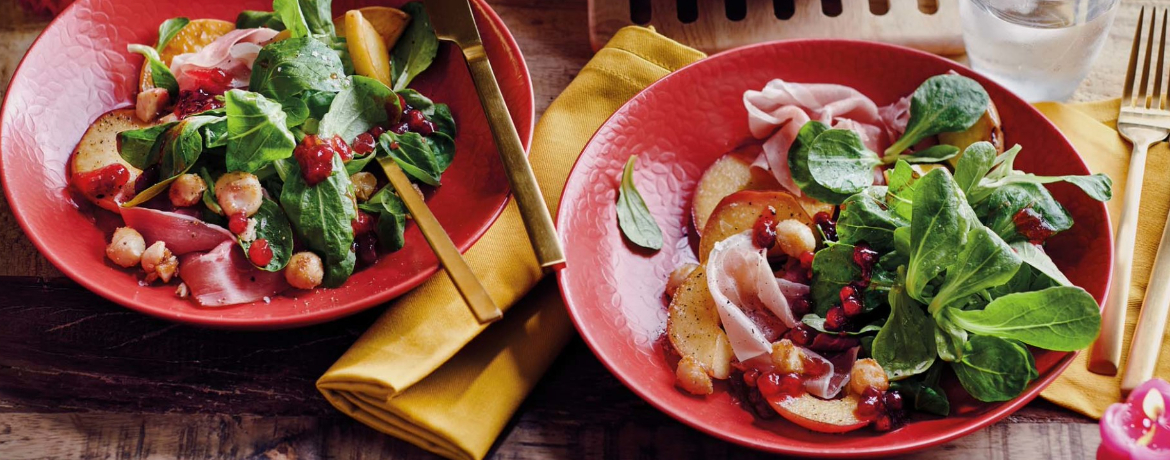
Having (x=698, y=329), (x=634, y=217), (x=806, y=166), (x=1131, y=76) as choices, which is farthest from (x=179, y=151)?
(x=1131, y=76)

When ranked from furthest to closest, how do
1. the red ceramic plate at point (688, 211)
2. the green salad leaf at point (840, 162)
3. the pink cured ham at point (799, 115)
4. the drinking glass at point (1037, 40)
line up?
1. the drinking glass at point (1037, 40)
2. the pink cured ham at point (799, 115)
3. the green salad leaf at point (840, 162)
4. the red ceramic plate at point (688, 211)

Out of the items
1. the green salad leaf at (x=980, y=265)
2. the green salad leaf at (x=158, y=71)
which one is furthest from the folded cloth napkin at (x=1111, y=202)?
the green salad leaf at (x=158, y=71)

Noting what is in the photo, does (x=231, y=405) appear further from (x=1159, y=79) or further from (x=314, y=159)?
(x=1159, y=79)

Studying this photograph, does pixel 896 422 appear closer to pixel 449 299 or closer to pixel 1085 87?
pixel 449 299

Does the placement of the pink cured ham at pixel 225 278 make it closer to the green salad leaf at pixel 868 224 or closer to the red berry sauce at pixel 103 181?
the red berry sauce at pixel 103 181

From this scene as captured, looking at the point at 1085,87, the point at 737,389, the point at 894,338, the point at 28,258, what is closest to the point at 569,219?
the point at 737,389

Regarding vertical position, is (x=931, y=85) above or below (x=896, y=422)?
above
